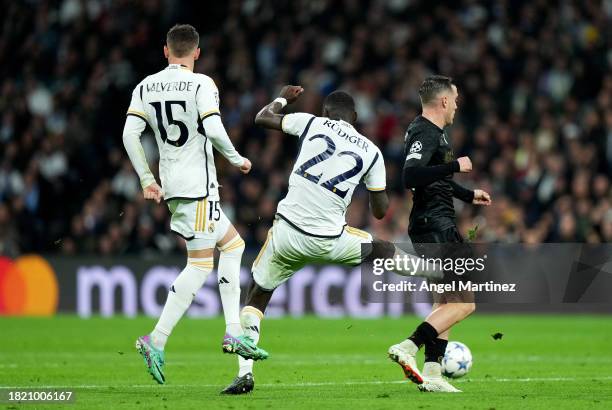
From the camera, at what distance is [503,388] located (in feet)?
30.9

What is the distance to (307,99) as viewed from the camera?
808 inches

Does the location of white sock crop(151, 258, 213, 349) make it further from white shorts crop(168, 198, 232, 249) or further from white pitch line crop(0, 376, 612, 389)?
white pitch line crop(0, 376, 612, 389)

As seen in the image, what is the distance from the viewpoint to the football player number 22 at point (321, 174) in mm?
8836

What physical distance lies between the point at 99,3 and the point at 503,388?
15851 mm

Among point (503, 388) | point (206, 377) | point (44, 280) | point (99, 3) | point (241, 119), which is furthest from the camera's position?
point (99, 3)

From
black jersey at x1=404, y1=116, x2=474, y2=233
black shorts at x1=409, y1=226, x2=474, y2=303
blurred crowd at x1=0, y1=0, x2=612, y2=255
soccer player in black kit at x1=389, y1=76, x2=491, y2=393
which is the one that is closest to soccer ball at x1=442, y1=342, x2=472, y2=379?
soccer player in black kit at x1=389, y1=76, x2=491, y2=393

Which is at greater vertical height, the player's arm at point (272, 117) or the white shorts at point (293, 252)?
the player's arm at point (272, 117)

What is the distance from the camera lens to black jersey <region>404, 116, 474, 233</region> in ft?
29.2

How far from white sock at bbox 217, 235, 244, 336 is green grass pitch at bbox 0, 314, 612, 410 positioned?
1.94 ft

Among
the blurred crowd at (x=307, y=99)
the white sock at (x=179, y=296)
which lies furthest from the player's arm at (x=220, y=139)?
the blurred crowd at (x=307, y=99)

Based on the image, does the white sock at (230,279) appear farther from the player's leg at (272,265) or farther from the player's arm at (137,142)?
the player's arm at (137,142)

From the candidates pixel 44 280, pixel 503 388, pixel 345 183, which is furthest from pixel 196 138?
pixel 44 280

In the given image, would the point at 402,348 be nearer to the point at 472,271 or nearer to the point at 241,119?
the point at 472,271

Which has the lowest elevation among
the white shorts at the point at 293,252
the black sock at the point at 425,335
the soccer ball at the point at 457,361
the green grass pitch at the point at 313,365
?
the green grass pitch at the point at 313,365
